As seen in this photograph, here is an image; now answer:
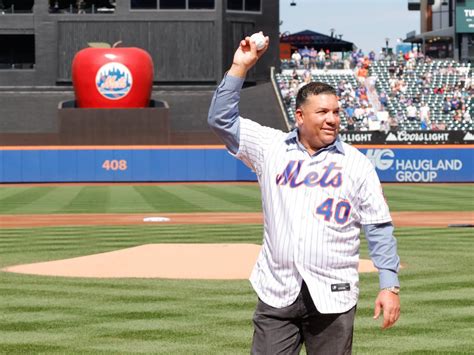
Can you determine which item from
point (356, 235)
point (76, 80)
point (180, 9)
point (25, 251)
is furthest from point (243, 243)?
point (180, 9)

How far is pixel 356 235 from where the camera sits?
5.79 meters

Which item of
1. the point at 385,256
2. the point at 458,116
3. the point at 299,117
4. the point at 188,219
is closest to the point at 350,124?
the point at 458,116

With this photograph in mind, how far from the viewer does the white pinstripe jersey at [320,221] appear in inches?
224

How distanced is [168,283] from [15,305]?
2428 mm

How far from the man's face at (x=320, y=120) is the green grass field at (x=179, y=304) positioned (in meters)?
3.94

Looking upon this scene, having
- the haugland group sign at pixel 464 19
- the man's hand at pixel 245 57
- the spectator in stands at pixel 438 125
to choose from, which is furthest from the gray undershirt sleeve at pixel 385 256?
the haugland group sign at pixel 464 19

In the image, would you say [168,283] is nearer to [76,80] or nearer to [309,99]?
[309,99]

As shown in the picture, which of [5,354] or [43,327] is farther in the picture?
[43,327]

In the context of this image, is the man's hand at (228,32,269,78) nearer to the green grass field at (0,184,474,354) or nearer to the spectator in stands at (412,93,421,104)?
the green grass field at (0,184,474,354)

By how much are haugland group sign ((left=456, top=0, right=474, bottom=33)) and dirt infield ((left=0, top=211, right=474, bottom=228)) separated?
6345 cm

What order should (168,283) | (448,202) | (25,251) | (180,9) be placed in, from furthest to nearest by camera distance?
(180,9) < (448,202) < (25,251) < (168,283)

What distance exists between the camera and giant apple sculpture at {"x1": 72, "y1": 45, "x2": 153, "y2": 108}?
5272 cm

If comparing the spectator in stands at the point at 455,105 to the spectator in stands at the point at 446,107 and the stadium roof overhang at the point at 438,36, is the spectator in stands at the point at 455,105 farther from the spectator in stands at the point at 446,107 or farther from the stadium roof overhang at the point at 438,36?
the stadium roof overhang at the point at 438,36

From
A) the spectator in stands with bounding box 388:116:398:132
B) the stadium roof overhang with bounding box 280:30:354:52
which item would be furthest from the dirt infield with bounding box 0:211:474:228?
the stadium roof overhang with bounding box 280:30:354:52
